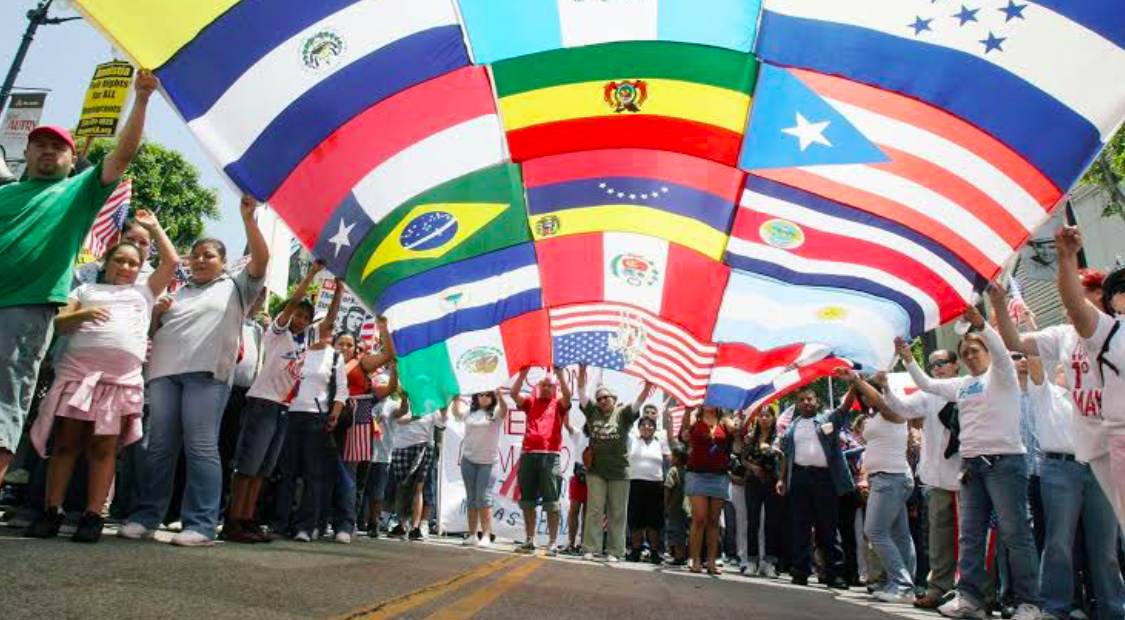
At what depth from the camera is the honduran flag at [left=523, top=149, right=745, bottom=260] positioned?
819 centimetres

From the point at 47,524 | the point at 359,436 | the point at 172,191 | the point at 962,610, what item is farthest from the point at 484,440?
the point at 172,191

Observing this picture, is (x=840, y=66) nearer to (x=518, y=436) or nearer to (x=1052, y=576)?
(x=1052, y=576)

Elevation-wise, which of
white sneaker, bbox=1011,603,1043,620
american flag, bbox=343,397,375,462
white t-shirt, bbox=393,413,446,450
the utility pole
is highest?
the utility pole

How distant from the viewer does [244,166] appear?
19.6 feet

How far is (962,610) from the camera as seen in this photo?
623 cm

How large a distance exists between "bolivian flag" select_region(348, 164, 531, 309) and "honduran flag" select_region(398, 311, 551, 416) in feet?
3.59

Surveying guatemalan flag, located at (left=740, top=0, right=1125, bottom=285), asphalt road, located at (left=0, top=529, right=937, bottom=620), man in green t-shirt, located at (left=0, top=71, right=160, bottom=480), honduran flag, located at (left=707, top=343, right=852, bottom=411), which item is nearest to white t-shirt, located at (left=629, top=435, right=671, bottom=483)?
honduran flag, located at (left=707, top=343, right=852, bottom=411)

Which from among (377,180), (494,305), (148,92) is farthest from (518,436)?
(148,92)

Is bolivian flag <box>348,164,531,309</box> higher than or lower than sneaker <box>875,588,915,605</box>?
higher

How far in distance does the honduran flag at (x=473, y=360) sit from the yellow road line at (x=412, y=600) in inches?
130

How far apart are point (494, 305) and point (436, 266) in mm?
1434

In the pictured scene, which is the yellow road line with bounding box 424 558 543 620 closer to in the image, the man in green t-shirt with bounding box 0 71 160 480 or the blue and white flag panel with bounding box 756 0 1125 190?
the man in green t-shirt with bounding box 0 71 160 480

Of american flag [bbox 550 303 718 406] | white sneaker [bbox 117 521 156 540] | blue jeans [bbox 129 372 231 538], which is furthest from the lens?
american flag [bbox 550 303 718 406]

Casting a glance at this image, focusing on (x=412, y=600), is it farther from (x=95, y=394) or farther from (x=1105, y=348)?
(x=1105, y=348)
